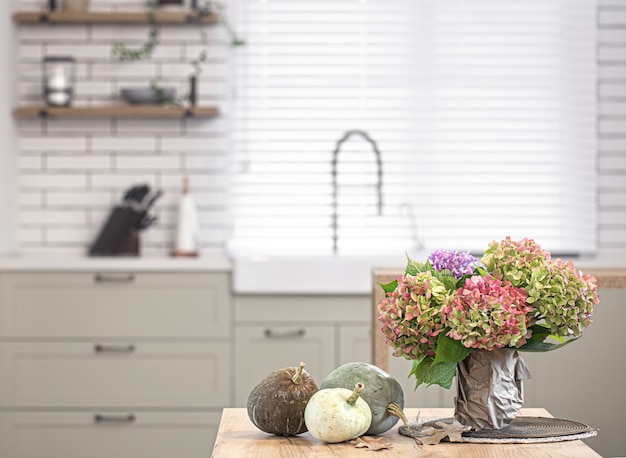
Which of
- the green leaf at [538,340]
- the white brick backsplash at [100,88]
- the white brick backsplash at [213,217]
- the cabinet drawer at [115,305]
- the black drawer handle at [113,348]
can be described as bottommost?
the black drawer handle at [113,348]

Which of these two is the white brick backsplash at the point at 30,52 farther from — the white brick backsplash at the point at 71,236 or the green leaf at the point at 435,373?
the green leaf at the point at 435,373

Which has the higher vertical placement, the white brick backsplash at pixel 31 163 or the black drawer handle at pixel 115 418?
the white brick backsplash at pixel 31 163

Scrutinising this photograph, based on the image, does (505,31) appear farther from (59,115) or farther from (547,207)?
(59,115)

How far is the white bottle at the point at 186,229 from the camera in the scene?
3.88 m

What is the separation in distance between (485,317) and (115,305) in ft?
7.78

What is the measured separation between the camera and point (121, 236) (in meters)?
3.86

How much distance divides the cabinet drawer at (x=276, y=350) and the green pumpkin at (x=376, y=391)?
1985 mm

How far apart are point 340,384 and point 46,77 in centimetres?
297

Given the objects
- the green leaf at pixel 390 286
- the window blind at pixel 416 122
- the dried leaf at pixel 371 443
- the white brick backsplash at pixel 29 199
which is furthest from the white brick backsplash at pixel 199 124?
the dried leaf at pixel 371 443

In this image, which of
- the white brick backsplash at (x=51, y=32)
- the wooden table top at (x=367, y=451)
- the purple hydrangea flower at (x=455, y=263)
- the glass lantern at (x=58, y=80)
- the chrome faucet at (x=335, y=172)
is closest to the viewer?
the wooden table top at (x=367, y=451)

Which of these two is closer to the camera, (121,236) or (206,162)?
(121,236)

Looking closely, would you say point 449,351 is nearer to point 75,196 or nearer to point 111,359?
point 111,359

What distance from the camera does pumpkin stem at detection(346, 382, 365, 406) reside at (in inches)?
51.4

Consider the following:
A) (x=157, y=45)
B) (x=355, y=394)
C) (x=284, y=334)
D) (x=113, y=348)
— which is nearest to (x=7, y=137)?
(x=157, y=45)
